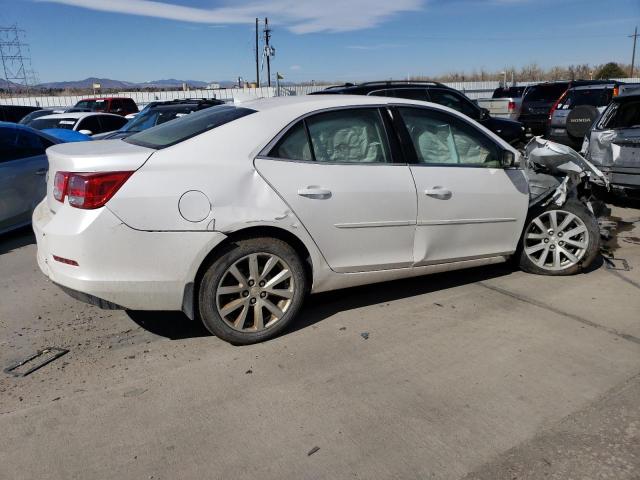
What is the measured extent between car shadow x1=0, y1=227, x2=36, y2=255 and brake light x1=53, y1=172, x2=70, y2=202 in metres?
3.45

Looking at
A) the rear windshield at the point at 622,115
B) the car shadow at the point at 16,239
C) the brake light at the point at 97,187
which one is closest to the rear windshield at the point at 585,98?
the rear windshield at the point at 622,115

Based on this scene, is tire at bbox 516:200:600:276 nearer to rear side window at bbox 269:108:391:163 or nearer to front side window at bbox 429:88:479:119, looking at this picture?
rear side window at bbox 269:108:391:163

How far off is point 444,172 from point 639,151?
13.0 ft

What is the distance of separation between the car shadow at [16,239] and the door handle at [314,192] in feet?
14.6

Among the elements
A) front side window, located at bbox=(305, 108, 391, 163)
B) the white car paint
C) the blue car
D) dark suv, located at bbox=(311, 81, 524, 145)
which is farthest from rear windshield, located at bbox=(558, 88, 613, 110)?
the blue car

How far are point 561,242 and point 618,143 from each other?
2941 millimetres

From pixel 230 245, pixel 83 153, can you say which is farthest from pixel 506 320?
pixel 83 153

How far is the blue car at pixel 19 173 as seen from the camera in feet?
21.5

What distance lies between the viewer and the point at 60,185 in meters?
3.45

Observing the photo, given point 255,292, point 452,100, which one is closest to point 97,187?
point 255,292

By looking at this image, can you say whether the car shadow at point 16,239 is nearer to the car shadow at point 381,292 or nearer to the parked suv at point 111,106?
the car shadow at point 381,292

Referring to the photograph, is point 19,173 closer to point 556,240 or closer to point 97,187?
point 97,187

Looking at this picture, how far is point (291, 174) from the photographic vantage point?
3.70 meters

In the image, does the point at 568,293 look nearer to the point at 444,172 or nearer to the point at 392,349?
the point at 444,172
